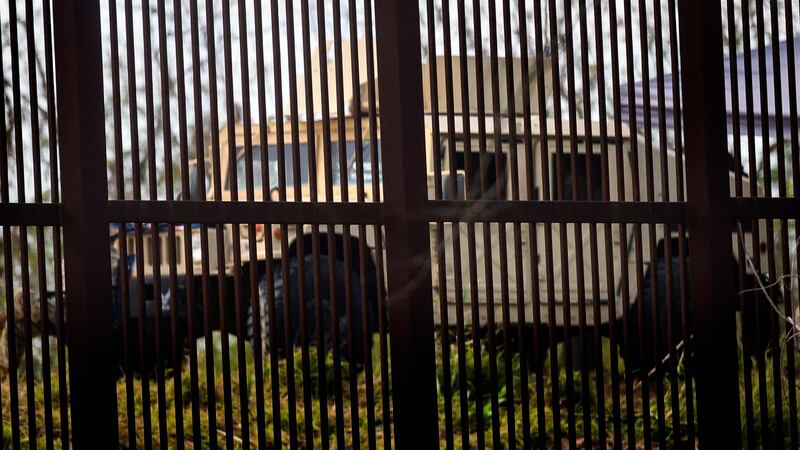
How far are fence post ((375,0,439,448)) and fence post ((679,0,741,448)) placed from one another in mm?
1038

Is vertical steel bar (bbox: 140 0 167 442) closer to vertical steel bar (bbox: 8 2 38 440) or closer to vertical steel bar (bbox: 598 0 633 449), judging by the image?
vertical steel bar (bbox: 8 2 38 440)

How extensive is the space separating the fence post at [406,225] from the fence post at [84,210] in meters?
→ 0.90

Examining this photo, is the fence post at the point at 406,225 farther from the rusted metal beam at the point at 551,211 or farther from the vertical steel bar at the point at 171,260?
the vertical steel bar at the point at 171,260

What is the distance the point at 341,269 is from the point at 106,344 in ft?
15.7

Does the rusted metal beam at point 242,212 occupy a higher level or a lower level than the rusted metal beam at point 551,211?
higher

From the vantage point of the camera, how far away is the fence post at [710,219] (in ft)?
12.1

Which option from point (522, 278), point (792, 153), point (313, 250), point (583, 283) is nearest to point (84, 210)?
point (313, 250)

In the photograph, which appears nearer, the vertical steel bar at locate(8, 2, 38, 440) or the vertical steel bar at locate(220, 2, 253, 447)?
the vertical steel bar at locate(8, 2, 38, 440)

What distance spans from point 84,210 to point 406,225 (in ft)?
3.27

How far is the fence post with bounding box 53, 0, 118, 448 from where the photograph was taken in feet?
10.1

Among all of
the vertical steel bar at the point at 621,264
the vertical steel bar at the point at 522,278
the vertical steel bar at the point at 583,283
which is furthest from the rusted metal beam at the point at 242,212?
the vertical steel bar at the point at 621,264

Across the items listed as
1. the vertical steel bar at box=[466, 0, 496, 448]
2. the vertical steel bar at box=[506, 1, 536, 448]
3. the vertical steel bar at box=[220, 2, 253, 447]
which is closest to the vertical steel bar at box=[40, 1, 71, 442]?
the vertical steel bar at box=[220, 2, 253, 447]

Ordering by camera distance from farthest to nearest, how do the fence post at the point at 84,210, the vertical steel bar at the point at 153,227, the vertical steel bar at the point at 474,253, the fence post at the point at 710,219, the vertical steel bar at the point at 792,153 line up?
the vertical steel bar at the point at 792,153 → the fence post at the point at 710,219 → the vertical steel bar at the point at 474,253 → the vertical steel bar at the point at 153,227 → the fence post at the point at 84,210

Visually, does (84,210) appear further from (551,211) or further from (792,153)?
(792,153)
